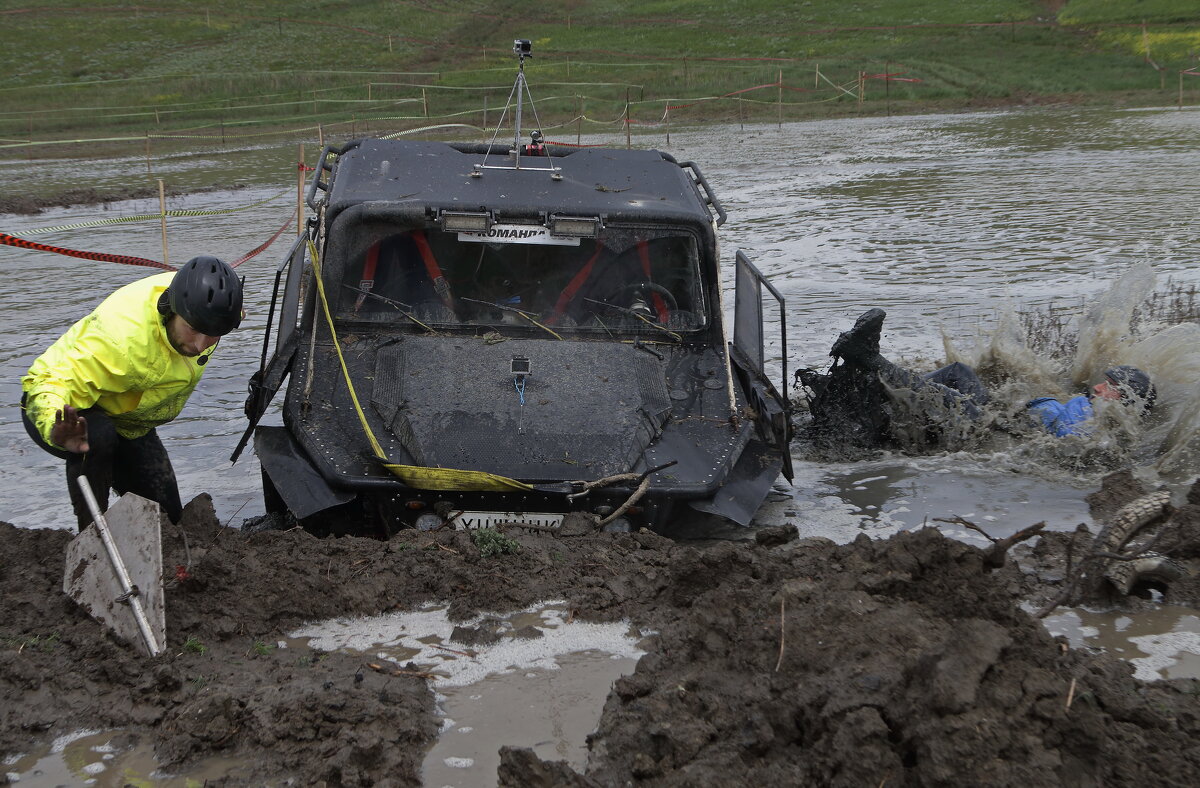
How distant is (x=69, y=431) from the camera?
477 centimetres

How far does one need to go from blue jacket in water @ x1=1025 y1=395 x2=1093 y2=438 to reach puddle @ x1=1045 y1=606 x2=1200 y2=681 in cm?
298

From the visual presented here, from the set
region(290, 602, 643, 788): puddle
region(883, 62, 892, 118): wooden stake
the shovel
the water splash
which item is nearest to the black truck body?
region(290, 602, 643, 788): puddle

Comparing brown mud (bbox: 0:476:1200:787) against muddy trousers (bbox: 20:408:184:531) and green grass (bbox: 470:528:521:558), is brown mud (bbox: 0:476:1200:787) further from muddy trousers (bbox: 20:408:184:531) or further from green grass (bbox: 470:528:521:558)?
muddy trousers (bbox: 20:408:184:531)

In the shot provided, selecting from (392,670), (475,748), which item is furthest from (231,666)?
(475,748)

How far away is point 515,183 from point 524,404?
176cm

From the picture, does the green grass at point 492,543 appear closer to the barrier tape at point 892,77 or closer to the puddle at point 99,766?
the puddle at point 99,766

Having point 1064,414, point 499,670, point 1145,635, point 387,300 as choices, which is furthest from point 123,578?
point 1064,414

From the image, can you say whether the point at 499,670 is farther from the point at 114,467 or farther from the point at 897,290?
the point at 897,290

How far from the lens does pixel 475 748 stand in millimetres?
4023

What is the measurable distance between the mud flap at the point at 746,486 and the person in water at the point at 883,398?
5.95ft

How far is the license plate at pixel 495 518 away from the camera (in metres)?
5.57

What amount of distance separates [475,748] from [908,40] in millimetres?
52294

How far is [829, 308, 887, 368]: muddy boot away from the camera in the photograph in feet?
24.9

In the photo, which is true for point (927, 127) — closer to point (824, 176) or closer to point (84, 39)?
point (824, 176)
